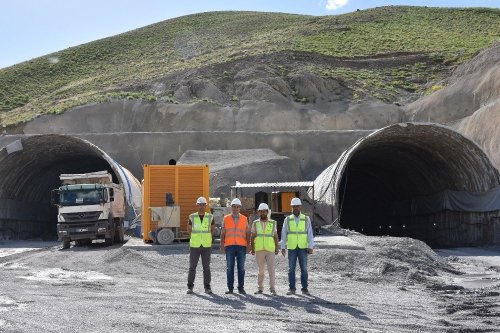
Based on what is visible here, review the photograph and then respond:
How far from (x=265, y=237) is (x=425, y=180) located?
71.0ft

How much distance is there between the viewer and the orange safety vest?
1190 cm

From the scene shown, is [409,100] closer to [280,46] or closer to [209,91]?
[209,91]

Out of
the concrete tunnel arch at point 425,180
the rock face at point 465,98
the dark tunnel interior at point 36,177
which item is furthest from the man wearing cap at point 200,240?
the rock face at point 465,98

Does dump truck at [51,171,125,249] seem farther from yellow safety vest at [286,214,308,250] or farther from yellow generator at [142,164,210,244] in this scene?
yellow safety vest at [286,214,308,250]

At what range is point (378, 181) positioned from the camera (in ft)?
132

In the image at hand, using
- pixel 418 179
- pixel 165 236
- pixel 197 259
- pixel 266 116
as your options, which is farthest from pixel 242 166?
pixel 197 259

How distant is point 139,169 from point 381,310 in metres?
26.6

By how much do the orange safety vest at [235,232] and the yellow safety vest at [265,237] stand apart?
209 millimetres

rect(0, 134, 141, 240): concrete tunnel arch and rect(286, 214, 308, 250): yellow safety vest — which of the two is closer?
rect(286, 214, 308, 250): yellow safety vest

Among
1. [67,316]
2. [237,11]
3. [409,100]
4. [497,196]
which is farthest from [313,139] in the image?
[237,11]

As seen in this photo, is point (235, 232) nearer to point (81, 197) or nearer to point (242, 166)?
point (81, 197)

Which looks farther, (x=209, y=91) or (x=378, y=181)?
(x=209, y=91)

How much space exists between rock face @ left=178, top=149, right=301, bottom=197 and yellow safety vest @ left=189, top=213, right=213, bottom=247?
1960 cm

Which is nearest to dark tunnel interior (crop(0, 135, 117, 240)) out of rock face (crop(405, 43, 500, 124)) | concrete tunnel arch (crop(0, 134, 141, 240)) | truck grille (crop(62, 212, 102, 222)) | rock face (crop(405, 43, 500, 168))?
concrete tunnel arch (crop(0, 134, 141, 240))
